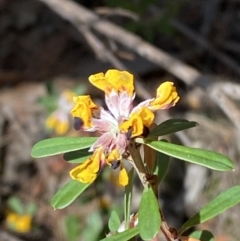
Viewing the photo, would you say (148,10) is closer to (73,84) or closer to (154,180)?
(73,84)

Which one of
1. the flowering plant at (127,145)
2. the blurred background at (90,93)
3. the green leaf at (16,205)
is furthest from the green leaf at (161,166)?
the green leaf at (16,205)

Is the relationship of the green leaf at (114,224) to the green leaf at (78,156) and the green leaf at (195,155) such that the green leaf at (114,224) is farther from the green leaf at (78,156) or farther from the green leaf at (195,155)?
the green leaf at (195,155)

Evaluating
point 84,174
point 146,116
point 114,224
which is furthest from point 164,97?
point 114,224

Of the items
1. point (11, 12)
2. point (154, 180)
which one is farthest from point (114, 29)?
point (11, 12)

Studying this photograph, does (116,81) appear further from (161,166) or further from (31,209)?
(31,209)

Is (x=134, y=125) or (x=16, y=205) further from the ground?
(x=134, y=125)
